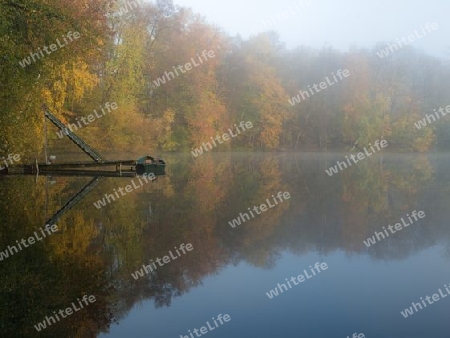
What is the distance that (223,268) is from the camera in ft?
25.3

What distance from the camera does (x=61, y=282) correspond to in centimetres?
668

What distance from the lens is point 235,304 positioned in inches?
243

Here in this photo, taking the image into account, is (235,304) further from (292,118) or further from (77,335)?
(292,118)

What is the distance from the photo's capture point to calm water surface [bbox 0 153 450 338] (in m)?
5.50

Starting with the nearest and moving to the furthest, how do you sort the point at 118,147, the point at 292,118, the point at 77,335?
the point at 77,335
the point at 118,147
the point at 292,118

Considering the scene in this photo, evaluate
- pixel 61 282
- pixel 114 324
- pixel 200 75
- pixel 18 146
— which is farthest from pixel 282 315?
pixel 200 75

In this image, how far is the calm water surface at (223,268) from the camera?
5496 mm

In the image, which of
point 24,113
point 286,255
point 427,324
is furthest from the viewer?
point 24,113

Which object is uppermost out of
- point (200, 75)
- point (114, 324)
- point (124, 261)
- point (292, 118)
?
point (200, 75)

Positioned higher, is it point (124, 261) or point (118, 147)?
point (118, 147)

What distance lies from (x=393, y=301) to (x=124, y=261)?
14.7ft

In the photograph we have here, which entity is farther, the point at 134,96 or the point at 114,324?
the point at 134,96

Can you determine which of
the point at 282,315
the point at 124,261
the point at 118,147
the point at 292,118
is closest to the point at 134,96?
the point at 118,147

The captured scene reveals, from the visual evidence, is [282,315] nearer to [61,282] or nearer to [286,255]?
[286,255]
